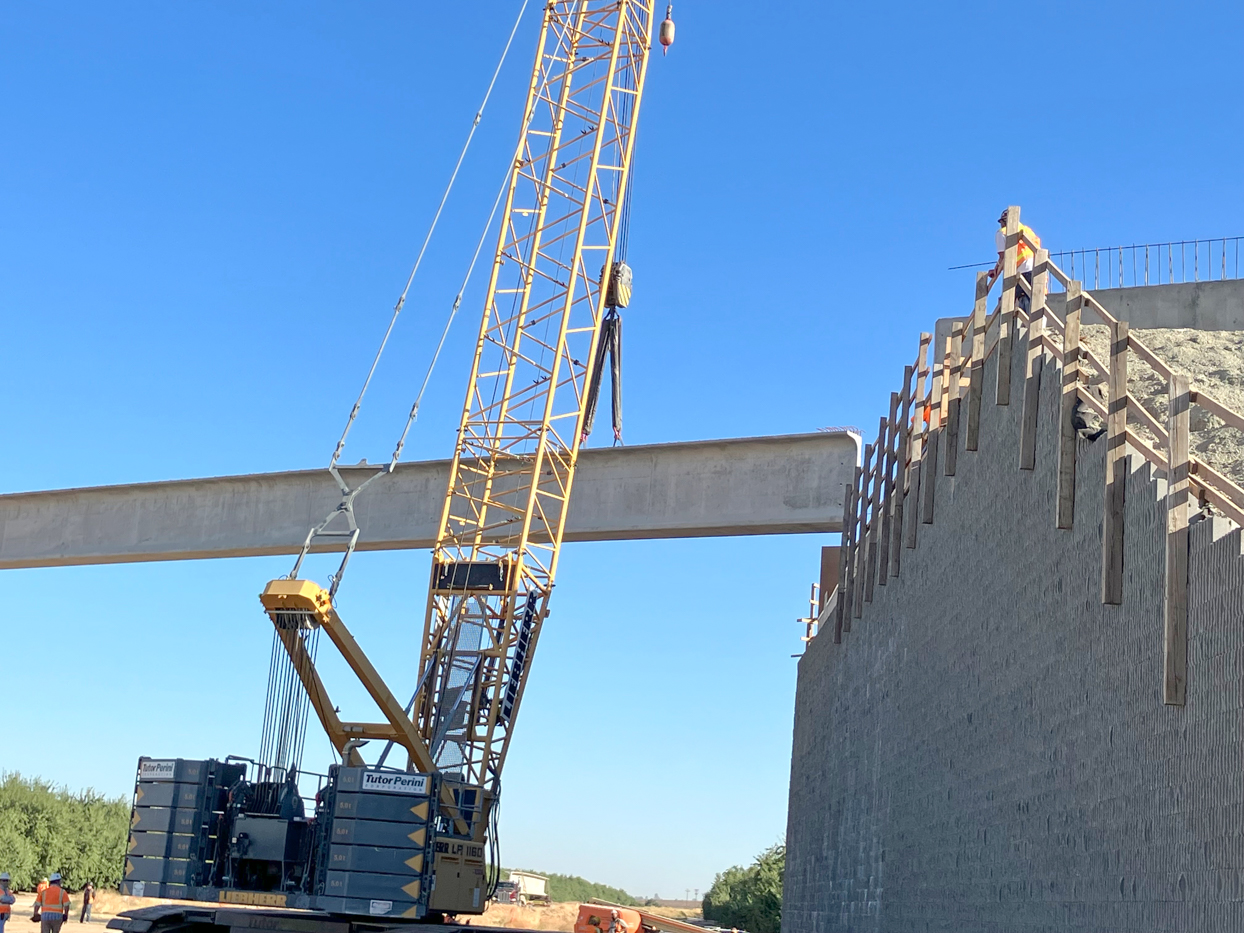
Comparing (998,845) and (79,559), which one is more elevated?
(79,559)

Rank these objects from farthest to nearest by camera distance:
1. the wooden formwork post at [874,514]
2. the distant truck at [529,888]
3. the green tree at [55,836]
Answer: the distant truck at [529,888], the green tree at [55,836], the wooden formwork post at [874,514]

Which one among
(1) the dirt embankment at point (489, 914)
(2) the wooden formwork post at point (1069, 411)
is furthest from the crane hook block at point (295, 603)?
(1) the dirt embankment at point (489, 914)

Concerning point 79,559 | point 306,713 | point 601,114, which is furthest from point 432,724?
point 601,114

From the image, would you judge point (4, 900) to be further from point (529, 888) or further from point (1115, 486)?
point (529, 888)

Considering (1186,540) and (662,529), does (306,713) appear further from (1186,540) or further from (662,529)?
(1186,540)

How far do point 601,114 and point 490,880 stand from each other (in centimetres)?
1893

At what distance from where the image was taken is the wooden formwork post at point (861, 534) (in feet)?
67.6

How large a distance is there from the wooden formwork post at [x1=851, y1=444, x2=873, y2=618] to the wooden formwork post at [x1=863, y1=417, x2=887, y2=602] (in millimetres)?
290

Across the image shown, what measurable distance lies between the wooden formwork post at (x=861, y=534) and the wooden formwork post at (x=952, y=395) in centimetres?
470

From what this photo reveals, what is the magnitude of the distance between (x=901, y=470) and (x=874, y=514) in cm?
216

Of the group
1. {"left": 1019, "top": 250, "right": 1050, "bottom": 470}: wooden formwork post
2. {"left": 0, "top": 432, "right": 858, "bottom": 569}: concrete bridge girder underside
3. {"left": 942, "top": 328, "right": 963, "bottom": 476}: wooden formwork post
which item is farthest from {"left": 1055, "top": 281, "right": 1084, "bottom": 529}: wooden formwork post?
{"left": 0, "top": 432, "right": 858, "bottom": 569}: concrete bridge girder underside

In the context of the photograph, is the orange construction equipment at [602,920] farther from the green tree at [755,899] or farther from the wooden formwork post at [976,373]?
the wooden formwork post at [976,373]

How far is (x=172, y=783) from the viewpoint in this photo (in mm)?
18578

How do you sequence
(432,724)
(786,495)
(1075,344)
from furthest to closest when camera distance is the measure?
(786,495) → (432,724) → (1075,344)
